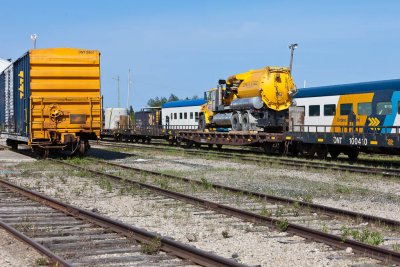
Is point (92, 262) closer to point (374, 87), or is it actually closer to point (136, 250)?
point (136, 250)

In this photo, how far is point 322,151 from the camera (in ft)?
74.4

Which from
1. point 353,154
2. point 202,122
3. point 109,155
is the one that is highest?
point 202,122

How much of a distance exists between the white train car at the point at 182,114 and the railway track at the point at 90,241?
26.4 m

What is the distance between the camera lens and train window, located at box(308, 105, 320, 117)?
22.8m

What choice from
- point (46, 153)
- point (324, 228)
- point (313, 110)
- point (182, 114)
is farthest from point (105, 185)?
point (182, 114)

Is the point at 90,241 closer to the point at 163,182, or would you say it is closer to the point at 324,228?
the point at 324,228

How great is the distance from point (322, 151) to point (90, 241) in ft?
56.0

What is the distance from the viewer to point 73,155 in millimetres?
22000

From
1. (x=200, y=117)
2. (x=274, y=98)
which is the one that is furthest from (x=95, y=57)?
(x=200, y=117)

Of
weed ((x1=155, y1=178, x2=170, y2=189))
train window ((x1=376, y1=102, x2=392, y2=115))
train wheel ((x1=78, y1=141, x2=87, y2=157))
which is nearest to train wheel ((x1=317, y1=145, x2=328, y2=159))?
train window ((x1=376, y1=102, x2=392, y2=115))

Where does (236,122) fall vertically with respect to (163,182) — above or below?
above

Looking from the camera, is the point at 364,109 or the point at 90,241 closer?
the point at 90,241

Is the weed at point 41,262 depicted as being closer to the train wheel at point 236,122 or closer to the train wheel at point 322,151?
the train wheel at point 322,151

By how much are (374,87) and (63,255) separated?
1593cm
